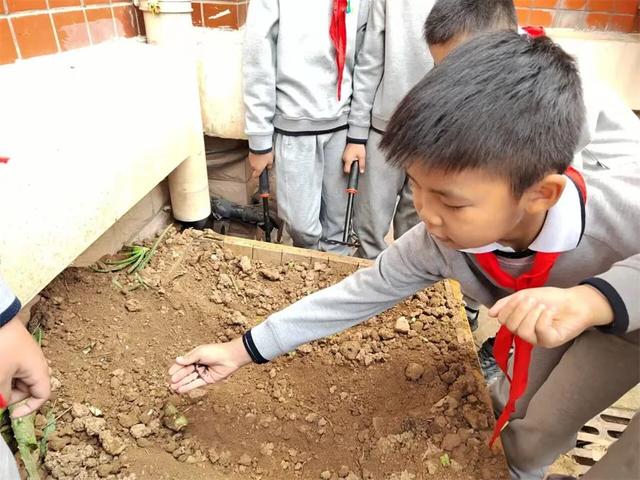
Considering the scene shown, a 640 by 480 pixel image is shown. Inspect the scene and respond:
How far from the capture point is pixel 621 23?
2.18 metres

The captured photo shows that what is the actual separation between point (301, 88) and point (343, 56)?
18 centimetres

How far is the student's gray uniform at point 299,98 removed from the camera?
1.66 m

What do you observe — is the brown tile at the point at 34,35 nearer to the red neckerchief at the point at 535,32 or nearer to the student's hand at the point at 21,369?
the student's hand at the point at 21,369

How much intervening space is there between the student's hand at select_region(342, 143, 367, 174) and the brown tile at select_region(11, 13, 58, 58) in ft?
3.37

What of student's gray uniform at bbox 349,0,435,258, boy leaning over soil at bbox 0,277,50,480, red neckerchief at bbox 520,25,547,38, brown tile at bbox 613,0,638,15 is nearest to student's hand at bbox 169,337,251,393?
boy leaning over soil at bbox 0,277,50,480

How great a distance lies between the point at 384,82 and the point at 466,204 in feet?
3.82

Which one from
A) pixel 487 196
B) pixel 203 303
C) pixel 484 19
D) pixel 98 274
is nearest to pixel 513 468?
pixel 487 196

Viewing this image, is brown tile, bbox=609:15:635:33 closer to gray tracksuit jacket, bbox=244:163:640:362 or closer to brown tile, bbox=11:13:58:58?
Result: gray tracksuit jacket, bbox=244:163:640:362

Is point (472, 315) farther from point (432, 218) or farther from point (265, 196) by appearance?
point (432, 218)

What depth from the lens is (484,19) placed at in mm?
1368

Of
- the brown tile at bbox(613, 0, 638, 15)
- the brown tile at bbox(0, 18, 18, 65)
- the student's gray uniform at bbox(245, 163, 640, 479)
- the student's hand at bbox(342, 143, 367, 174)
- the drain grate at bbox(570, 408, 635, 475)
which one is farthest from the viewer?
the brown tile at bbox(613, 0, 638, 15)

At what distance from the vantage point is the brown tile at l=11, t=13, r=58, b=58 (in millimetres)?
1257

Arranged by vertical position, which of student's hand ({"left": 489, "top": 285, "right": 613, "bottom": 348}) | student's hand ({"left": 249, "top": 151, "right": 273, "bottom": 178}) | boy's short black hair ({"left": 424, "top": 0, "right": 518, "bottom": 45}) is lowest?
student's hand ({"left": 249, "top": 151, "right": 273, "bottom": 178})

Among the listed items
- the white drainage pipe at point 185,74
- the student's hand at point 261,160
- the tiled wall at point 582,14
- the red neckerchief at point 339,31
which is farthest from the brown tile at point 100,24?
the tiled wall at point 582,14
